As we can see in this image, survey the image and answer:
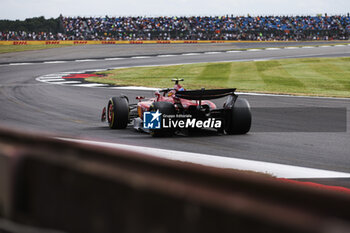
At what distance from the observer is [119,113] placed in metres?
10.8

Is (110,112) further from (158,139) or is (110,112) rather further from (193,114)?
(193,114)

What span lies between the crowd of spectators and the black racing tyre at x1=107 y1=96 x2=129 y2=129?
150 feet

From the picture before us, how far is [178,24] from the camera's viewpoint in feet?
216

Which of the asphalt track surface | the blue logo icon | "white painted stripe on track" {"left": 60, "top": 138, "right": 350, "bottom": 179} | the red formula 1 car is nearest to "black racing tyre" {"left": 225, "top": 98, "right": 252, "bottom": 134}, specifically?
the red formula 1 car

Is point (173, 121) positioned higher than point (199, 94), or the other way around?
point (199, 94)

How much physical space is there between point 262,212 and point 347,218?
6.3 inches

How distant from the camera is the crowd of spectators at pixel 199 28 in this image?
5631 centimetres

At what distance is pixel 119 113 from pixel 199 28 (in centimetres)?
5408

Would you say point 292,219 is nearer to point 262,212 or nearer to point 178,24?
point 262,212

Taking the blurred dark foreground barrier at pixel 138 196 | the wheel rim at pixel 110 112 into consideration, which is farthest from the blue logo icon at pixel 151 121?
the blurred dark foreground barrier at pixel 138 196

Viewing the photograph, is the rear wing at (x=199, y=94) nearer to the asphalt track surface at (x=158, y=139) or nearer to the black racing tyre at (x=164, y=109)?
the black racing tyre at (x=164, y=109)

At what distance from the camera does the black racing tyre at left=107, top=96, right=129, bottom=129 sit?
10.7m

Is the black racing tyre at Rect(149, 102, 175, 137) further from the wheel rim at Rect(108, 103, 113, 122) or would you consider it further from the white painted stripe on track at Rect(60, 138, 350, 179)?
the wheel rim at Rect(108, 103, 113, 122)

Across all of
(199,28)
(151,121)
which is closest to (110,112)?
(151,121)
